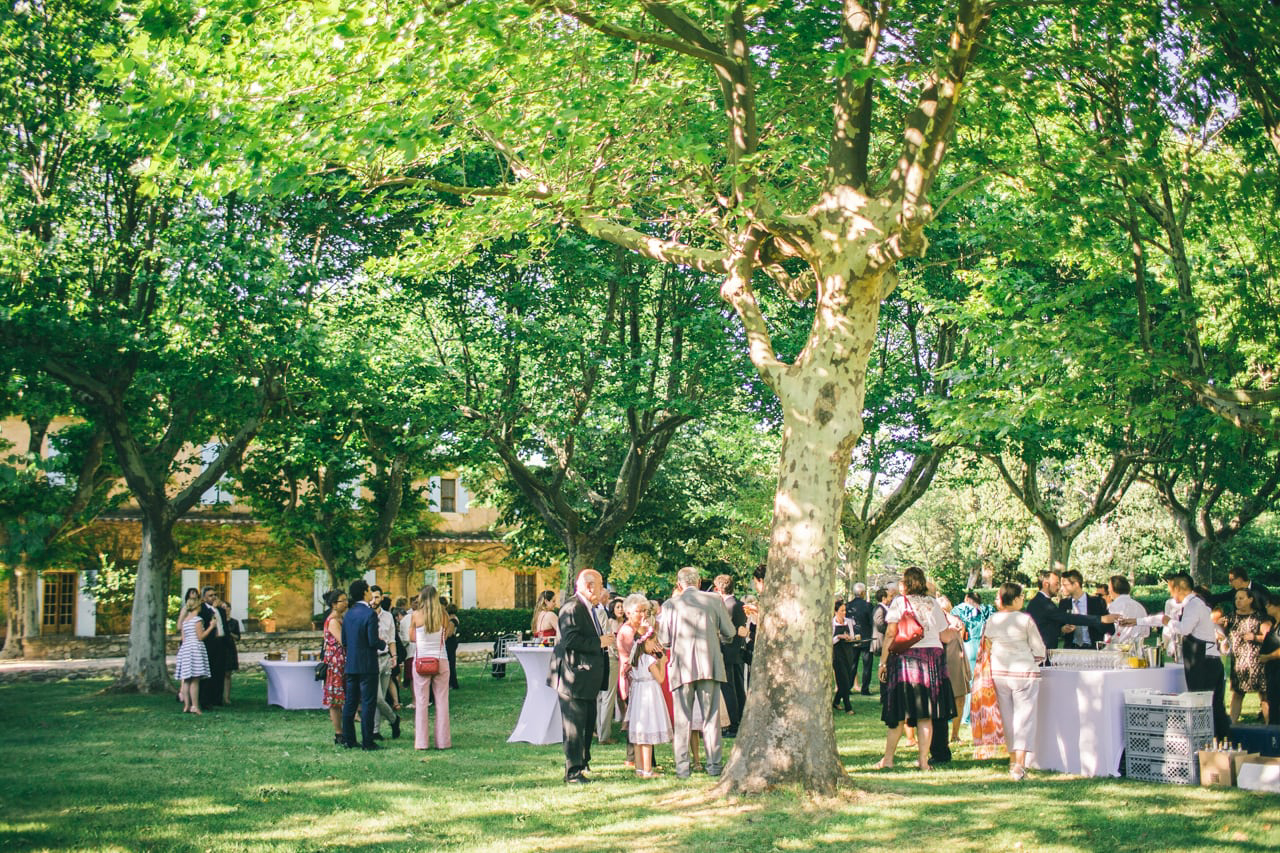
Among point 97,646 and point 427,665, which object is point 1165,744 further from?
point 97,646

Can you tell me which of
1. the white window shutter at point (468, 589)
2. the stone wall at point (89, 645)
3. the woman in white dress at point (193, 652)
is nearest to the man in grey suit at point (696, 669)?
the woman in white dress at point (193, 652)

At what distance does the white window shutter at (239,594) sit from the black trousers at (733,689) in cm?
3055

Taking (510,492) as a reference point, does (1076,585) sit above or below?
below

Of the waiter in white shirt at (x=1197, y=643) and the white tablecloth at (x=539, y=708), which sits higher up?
the waiter in white shirt at (x=1197, y=643)

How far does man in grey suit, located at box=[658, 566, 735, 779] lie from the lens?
10.3 metres

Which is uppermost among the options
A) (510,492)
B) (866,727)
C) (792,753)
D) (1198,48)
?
(1198,48)

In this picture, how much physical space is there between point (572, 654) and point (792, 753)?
2.49 meters

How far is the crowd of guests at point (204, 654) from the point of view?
667 inches

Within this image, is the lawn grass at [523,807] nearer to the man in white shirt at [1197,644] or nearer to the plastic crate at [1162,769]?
the plastic crate at [1162,769]

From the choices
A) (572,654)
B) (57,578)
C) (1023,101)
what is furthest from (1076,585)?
(57,578)

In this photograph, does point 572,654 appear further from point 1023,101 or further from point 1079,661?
point 1023,101

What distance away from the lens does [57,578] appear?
37406 mm

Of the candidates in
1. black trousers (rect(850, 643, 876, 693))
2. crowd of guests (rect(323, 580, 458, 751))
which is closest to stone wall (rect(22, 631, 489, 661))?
black trousers (rect(850, 643, 876, 693))

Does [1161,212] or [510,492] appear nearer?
[1161,212]
